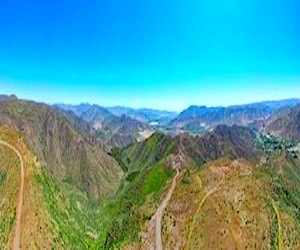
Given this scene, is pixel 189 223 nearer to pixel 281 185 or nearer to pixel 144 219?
pixel 144 219

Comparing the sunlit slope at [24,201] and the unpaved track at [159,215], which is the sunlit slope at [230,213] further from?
the sunlit slope at [24,201]

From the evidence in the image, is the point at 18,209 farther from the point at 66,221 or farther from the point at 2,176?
the point at 66,221

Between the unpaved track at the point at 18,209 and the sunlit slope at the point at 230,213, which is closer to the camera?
the unpaved track at the point at 18,209

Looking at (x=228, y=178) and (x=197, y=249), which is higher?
(x=228, y=178)

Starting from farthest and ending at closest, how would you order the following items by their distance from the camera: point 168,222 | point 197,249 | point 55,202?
point 55,202 < point 168,222 < point 197,249

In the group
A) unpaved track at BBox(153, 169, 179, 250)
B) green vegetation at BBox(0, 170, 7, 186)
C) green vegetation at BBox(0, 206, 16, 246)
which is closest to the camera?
green vegetation at BBox(0, 206, 16, 246)

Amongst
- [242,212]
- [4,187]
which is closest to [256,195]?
[242,212]

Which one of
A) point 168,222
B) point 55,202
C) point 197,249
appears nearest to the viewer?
point 197,249

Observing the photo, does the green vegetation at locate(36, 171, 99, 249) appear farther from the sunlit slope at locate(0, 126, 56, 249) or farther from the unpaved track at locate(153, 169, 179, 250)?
the unpaved track at locate(153, 169, 179, 250)

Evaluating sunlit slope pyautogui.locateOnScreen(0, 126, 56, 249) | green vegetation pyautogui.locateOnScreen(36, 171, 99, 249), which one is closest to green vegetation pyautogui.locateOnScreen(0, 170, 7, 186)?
sunlit slope pyautogui.locateOnScreen(0, 126, 56, 249)

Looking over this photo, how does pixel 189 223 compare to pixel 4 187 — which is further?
pixel 4 187

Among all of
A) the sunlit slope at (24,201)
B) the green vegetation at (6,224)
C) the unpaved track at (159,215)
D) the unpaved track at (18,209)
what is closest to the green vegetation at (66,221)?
the sunlit slope at (24,201)
